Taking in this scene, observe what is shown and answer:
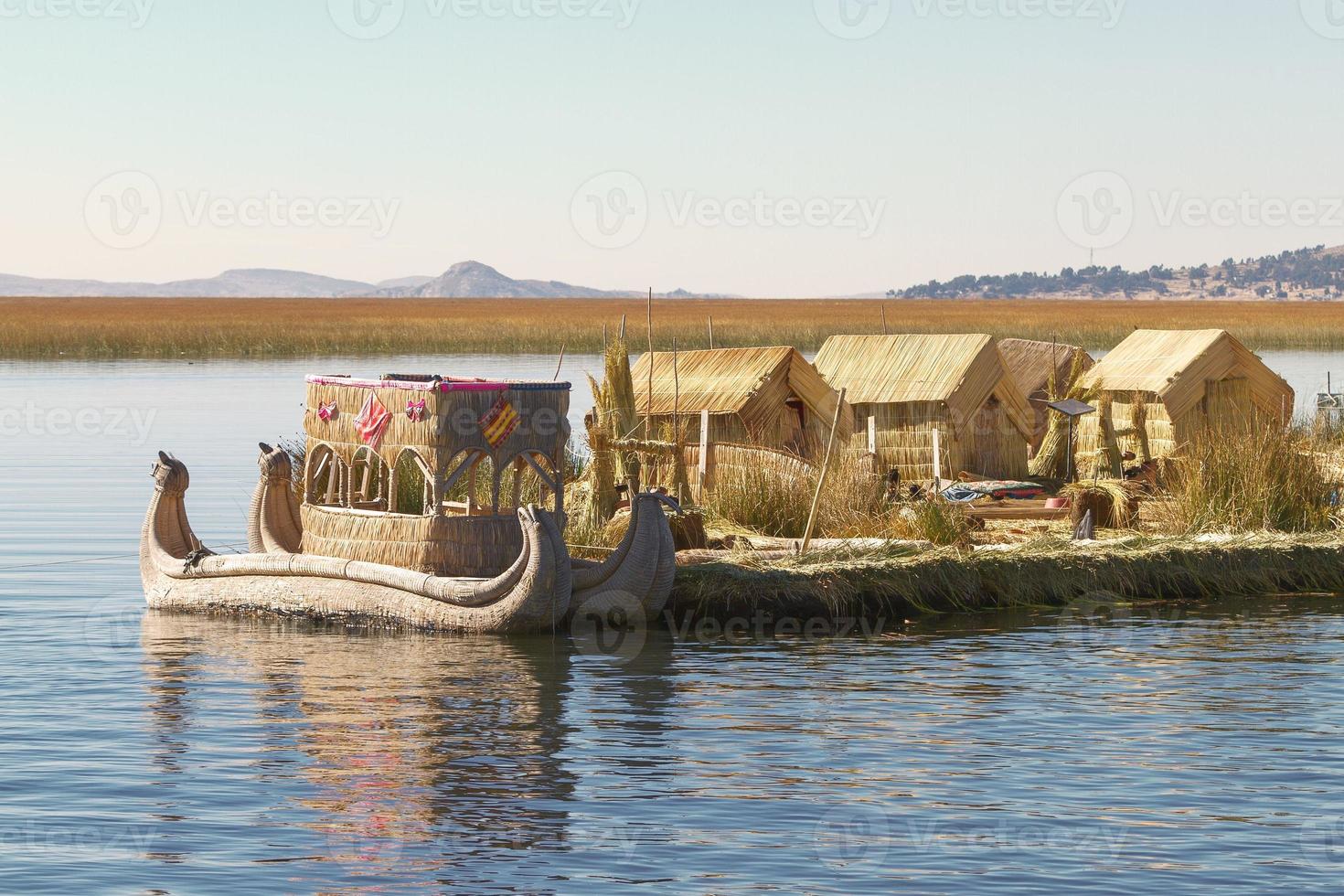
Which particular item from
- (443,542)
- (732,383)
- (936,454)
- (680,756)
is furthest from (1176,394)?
(680,756)

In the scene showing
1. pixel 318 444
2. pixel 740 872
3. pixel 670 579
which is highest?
pixel 318 444

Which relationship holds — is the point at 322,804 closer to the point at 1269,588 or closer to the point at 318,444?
the point at 318,444

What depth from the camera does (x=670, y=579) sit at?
18.2 m

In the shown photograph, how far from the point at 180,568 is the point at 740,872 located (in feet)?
37.5

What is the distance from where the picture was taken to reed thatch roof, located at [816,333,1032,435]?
27609 mm

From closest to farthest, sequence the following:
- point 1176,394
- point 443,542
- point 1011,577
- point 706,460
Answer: point 443,542, point 1011,577, point 706,460, point 1176,394

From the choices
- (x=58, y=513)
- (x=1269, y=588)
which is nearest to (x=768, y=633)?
(x=1269, y=588)

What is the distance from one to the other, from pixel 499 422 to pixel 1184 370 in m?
14.7

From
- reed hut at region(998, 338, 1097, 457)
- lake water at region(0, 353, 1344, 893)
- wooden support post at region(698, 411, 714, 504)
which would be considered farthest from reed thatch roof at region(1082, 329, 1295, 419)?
lake water at region(0, 353, 1344, 893)

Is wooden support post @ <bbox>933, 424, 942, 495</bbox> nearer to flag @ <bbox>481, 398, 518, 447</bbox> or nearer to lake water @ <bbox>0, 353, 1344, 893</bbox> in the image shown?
lake water @ <bbox>0, 353, 1344, 893</bbox>

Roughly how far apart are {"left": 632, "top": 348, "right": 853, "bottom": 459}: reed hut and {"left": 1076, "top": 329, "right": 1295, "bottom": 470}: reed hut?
4405 mm

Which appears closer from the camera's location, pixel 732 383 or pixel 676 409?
pixel 676 409

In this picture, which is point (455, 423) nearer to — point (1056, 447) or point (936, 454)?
point (936, 454)

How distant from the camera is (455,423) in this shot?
58.2ft
